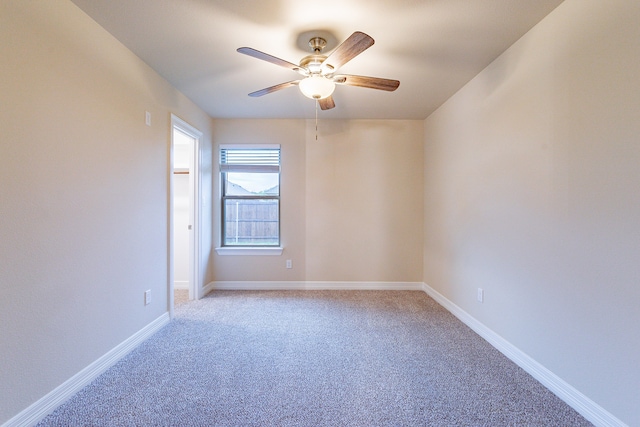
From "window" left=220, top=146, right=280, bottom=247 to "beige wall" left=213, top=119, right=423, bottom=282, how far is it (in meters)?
0.16

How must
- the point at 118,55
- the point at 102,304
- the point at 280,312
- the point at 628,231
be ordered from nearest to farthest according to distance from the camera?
1. the point at 628,231
2. the point at 102,304
3. the point at 118,55
4. the point at 280,312

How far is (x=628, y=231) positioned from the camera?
134 cm

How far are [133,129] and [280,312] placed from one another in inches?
90.7

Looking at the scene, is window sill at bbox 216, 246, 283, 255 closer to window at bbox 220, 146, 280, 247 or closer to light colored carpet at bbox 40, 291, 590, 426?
window at bbox 220, 146, 280, 247

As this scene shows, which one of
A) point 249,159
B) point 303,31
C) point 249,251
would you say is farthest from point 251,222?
point 303,31

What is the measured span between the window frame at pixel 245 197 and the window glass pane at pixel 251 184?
0.14ft

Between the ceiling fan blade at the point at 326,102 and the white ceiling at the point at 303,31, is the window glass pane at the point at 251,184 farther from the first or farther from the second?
the ceiling fan blade at the point at 326,102

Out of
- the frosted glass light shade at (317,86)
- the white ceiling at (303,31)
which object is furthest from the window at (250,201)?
the frosted glass light shade at (317,86)

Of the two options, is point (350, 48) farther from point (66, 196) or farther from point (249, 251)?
point (249, 251)

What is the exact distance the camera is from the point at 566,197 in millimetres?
1673

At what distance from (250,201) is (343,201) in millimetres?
1396

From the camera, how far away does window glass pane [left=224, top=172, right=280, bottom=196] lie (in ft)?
13.3

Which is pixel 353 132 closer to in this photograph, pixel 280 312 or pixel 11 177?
pixel 280 312

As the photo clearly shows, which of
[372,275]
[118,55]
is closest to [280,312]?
[372,275]
